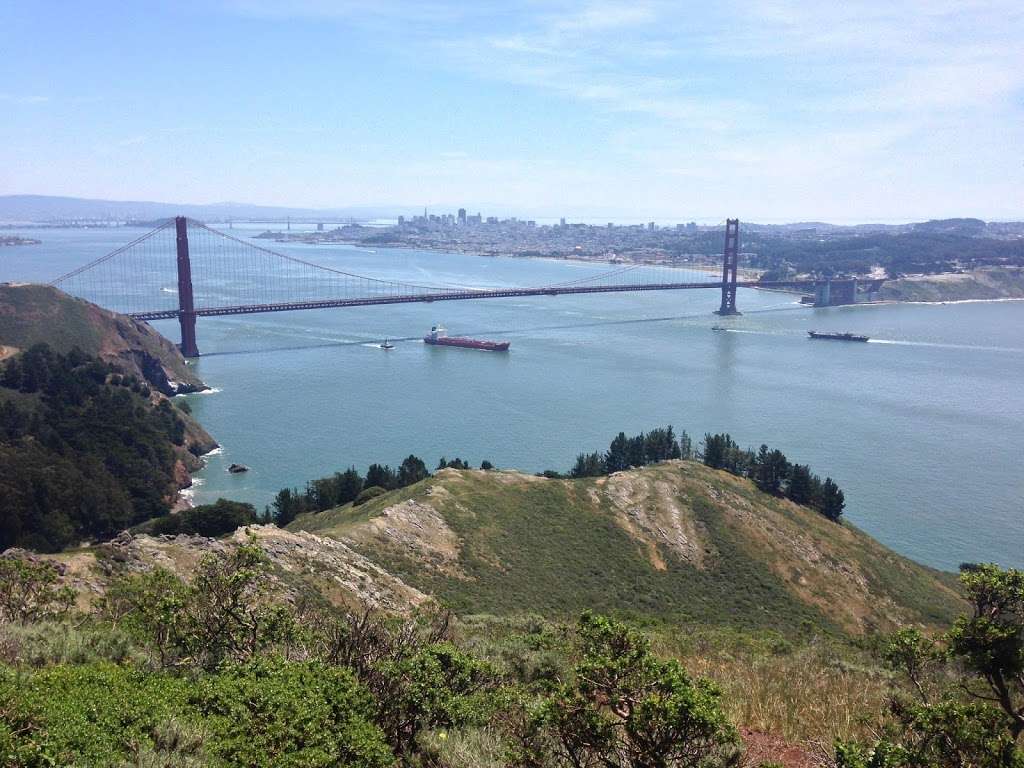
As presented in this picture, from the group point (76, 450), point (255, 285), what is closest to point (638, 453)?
point (76, 450)

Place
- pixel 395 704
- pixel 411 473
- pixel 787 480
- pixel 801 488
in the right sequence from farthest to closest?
1. pixel 787 480
2. pixel 411 473
3. pixel 801 488
4. pixel 395 704

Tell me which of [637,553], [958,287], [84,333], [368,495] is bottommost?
[637,553]

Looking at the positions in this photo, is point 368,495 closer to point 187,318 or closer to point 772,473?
point 772,473

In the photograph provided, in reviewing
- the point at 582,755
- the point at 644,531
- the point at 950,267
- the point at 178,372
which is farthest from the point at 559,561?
the point at 950,267

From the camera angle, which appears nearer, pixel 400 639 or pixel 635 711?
pixel 635 711

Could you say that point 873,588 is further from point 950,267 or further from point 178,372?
point 950,267

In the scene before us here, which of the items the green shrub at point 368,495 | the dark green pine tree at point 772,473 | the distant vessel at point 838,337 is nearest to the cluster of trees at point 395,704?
the green shrub at point 368,495

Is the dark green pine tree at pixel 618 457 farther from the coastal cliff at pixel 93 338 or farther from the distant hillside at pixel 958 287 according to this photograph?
the distant hillside at pixel 958 287
